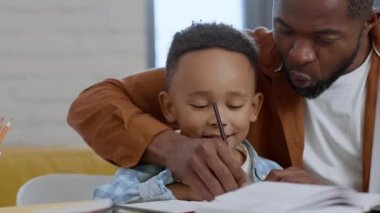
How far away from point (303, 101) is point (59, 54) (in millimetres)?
857

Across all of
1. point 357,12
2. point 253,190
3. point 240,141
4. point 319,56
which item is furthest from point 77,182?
point 253,190

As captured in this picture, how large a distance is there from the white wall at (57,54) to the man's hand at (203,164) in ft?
3.05

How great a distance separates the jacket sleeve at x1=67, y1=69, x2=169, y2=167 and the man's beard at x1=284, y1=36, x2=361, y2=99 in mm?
264

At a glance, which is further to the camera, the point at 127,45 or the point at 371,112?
the point at 127,45

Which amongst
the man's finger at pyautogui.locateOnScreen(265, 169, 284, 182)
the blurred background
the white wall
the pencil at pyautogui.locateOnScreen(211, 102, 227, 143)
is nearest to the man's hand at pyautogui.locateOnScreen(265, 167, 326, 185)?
the man's finger at pyautogui.locateOnScreen(265, 169, 284, 182)

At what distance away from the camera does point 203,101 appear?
111cm

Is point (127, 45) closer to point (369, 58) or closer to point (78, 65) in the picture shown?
point (78, 65)

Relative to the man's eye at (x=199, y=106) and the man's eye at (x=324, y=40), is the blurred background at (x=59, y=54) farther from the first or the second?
the man's eye at (x=199, y=106)

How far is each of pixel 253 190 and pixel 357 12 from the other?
0.78 meters

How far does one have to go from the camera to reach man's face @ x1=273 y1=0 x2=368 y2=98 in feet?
4.30

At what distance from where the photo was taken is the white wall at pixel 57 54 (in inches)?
78.4

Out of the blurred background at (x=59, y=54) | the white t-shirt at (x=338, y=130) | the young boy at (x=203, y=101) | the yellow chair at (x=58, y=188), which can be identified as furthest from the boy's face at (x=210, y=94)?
the blurred background at (x=59, y=54)

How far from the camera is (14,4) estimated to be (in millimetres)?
1985

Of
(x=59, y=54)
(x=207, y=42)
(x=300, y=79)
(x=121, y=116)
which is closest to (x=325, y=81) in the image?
(x=300, y=79)
